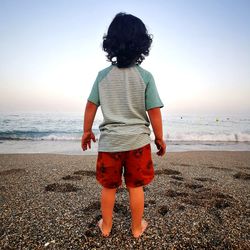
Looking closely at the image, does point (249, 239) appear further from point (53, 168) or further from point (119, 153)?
point (53, 168)

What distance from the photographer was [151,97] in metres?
2.54

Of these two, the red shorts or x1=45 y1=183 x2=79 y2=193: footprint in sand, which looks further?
x1=45 y1=183 x2=79 y2=193: footprint in sand

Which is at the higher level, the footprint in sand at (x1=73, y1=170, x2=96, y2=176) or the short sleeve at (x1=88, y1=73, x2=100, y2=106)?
the short sleeve at (x1=88, y1=73, x2=100, y2=106)

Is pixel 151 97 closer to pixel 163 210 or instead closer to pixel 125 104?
pixel 125 104

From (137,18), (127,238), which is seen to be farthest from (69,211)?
(137,18)

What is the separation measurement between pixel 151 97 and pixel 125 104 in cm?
28

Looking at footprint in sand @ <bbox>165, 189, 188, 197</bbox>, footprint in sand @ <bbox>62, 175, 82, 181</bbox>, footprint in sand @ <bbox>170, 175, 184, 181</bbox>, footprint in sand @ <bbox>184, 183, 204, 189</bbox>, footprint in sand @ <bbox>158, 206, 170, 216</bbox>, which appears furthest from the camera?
footprint in sand @ <bbox>170, 175, 184, 181</bbox>

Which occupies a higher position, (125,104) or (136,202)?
(125,104)

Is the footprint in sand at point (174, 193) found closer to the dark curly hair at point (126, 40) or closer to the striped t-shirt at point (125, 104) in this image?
the striped t-shirt at point (125, 104)

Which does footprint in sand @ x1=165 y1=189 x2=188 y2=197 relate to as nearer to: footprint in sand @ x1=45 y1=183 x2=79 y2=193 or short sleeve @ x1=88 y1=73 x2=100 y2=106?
footprint in sand @ x1=45 y1=183 x2=79 y2=193

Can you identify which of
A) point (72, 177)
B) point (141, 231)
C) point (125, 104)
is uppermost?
point (125, 104)

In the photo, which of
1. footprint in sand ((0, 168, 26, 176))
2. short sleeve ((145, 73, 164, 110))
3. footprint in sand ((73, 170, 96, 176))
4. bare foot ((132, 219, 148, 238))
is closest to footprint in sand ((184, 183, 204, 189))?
bare foot ((132, 219, 148, 238))

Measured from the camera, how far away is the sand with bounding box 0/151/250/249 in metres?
2.51

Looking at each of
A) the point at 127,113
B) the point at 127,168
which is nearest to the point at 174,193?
the point at 127,168
